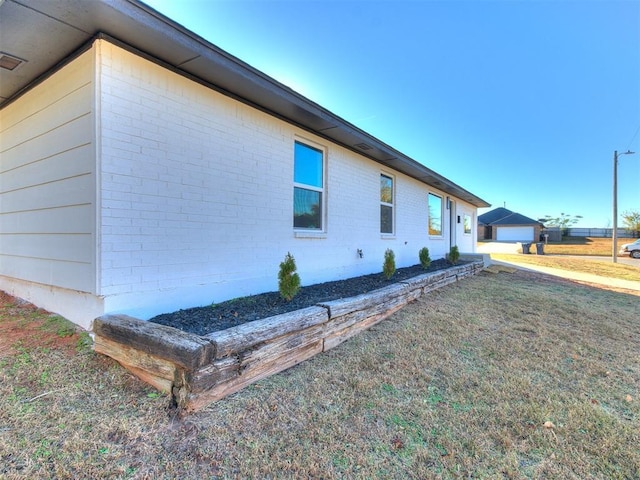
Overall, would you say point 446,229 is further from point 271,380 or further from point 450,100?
point 271,380

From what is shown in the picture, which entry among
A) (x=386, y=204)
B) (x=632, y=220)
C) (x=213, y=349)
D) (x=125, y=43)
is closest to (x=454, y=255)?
(x=386, y=204)

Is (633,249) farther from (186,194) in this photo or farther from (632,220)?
(186,194)

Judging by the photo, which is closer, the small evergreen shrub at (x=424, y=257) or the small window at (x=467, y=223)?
the small evergreen shrub at (x=424, y=257)

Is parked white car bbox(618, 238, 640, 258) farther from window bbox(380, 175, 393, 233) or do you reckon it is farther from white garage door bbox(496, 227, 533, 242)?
window bbox(380, 175, 393, 233)

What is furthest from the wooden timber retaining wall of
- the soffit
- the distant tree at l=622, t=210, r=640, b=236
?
the distant tree at l=622, t=210, r=640, b=236

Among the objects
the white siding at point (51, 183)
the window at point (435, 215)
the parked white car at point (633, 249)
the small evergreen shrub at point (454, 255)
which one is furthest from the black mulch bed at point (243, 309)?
the parked white car at point (633, 249)

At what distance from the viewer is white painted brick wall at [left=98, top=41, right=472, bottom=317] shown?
2912mm

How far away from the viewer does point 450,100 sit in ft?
37.0

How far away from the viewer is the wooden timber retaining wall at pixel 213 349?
6.76 feet

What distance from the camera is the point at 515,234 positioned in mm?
36406

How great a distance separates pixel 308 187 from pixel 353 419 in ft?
12.7

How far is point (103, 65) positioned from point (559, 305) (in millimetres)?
7821

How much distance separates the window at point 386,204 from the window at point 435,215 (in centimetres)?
294

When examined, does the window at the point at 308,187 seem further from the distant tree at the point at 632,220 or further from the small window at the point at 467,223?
the distant tree at the point at 632,220
